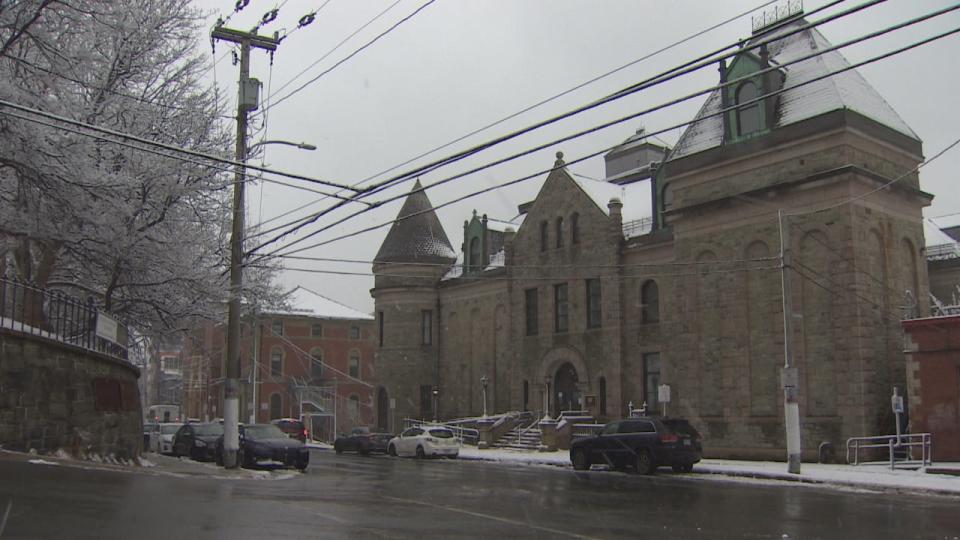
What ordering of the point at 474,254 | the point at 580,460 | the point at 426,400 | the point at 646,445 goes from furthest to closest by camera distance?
the point at 426,400, the point at 474,254, the point at 580,460, the point at 646,445

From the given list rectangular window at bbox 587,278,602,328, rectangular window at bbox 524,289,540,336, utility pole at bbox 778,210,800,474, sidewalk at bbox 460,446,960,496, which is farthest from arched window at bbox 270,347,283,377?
utility pole at bbox 778,210,800,474

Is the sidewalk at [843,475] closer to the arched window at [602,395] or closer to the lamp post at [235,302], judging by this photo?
the arched window at [602,395]

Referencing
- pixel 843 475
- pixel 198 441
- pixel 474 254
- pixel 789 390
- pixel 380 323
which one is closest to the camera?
pixel 843 475

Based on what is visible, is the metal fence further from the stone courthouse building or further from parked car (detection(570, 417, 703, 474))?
the stone courthouse building

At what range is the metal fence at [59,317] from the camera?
16562 mm

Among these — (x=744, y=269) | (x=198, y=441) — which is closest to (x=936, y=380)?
(x=744, y=269)

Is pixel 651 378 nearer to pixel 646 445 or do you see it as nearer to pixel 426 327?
pixel 646 445

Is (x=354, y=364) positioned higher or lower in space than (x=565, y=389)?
higher

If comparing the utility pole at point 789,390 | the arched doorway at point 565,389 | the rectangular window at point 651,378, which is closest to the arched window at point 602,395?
the arched doorway at point 565,389

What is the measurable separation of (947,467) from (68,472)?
21044 mm

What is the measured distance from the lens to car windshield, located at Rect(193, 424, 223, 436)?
29.5 m

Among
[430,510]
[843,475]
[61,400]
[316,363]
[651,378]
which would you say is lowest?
[843,475]

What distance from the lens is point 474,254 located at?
47594 mm

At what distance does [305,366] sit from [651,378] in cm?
3802
